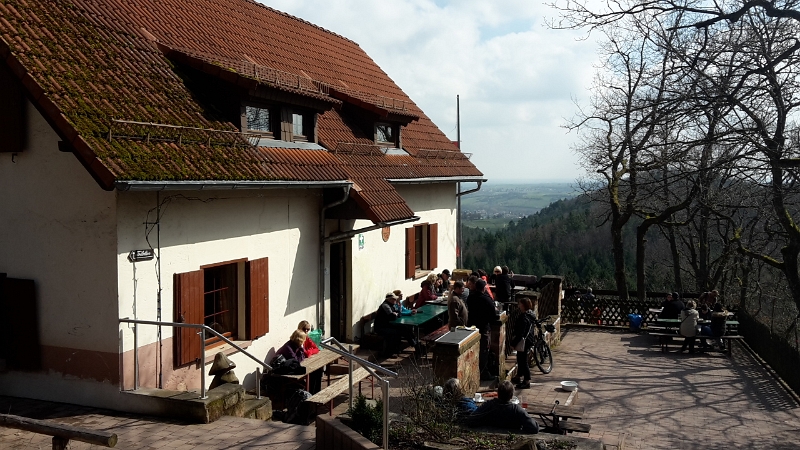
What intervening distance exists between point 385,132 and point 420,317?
548 centimetres

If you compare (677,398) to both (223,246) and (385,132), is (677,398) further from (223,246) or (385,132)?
(385,132)

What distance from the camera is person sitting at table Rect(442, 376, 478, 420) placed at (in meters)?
8.42

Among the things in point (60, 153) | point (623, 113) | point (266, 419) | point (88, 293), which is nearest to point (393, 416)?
point (266, 419)

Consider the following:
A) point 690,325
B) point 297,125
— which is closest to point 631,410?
point 690,325

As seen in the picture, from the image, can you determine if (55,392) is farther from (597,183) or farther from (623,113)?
(597,183)

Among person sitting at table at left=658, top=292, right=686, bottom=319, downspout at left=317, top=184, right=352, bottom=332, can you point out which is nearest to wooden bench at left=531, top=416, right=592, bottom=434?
downspout at left=317, top=184, right=352, bottom=332

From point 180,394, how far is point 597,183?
24193 mm

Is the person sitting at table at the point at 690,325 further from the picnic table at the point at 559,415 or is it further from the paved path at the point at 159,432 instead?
the paved path at the point at 159,432

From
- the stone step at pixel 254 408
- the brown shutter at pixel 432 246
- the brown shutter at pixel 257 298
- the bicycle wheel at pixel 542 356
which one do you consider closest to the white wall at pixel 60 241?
the stone step at pixel 254 408

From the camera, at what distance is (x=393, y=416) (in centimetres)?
785

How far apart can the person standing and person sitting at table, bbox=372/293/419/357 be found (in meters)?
2.35

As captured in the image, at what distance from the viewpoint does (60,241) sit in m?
8.72

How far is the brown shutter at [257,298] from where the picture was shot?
1079 cm

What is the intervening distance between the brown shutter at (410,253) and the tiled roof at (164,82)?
1636mm
